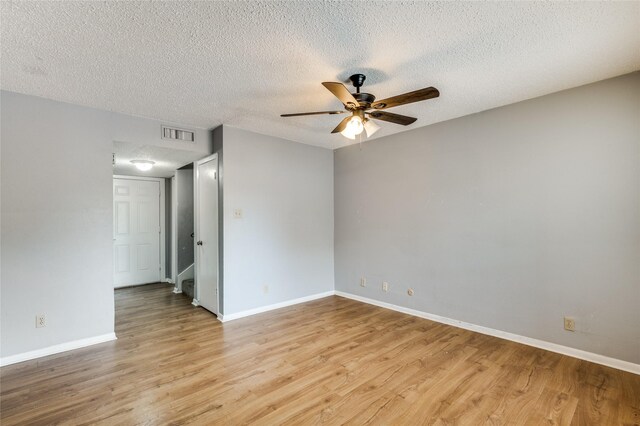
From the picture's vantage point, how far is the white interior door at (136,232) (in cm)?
581

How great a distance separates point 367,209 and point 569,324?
2711 mm

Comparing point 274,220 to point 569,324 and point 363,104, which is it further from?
point 569,324

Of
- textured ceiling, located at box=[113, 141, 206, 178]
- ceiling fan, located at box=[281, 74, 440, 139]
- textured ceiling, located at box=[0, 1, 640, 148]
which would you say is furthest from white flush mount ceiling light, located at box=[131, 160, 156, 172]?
ceiling fan, located at box=[281, 74, 440, 139]

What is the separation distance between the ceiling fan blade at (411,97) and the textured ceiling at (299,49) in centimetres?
29

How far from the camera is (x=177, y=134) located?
150 inches

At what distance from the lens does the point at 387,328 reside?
360 cm

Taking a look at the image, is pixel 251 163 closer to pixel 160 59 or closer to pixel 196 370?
pixel 160 59

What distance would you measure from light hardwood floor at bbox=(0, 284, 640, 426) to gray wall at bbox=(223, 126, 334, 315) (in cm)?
81

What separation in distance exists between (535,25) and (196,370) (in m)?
3.64

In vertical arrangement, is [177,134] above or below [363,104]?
above

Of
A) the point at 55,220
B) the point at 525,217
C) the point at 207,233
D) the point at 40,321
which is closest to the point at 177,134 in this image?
the point at 207,233

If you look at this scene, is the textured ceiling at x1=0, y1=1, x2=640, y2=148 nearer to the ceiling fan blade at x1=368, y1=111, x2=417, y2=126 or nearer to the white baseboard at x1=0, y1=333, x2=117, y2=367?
the ceiling fan blade at x1=368, y1=111, x2=417, y2=126

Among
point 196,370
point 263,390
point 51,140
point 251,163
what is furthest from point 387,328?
point 51,140

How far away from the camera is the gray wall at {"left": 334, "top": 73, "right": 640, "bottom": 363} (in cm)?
260
